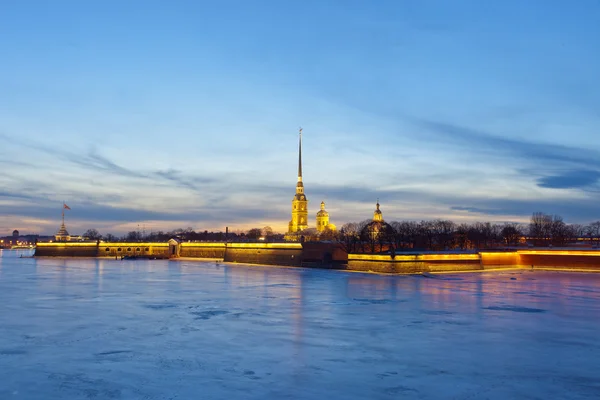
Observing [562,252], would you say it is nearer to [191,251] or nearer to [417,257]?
[417,257]

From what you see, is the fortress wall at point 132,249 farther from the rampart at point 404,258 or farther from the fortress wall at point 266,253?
the fortress wall at point 266,253

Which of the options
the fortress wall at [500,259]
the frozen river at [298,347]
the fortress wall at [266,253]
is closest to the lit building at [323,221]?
the fortress wall at [266,253]

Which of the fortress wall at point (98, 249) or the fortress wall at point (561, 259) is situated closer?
the fortress wall at point (561, 259)

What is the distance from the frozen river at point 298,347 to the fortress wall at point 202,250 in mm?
66418

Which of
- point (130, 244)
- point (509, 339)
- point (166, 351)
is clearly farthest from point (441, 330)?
point (130, 244)

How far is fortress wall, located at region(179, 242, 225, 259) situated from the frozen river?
66418 millimetres

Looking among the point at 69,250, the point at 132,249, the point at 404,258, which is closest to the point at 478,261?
the point at 404,258

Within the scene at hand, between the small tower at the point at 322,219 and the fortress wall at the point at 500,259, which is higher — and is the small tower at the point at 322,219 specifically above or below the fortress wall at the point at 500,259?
above

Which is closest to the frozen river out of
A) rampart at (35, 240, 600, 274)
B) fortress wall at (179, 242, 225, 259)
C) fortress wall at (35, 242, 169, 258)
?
rampart at (35, 240, 600, 274)

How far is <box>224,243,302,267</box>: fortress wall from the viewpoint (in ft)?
253

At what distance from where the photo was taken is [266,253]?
8344 cm

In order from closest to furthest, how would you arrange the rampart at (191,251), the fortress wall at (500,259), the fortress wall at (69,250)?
1. the fortress wall at (500,259)
2. the rampart at (191,251)
3. the fortress wall at (69,250)

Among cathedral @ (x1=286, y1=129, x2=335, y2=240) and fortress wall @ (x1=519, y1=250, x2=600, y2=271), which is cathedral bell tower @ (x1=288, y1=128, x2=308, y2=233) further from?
fortress wall @ (x1=519, y1=250, x2=600, y2=271)

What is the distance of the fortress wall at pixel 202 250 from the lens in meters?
101
